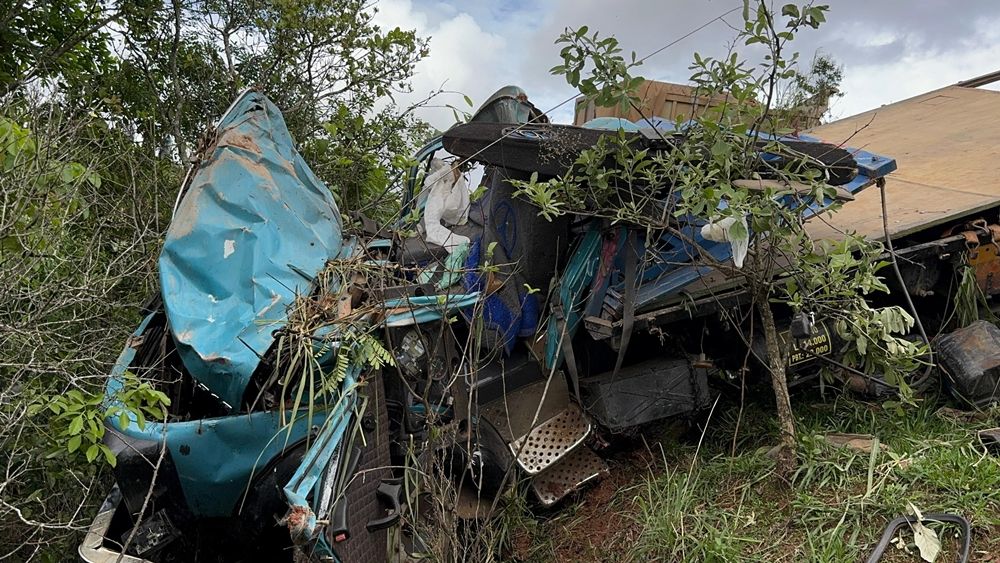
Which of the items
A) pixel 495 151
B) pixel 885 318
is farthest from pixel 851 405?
pixel 495 151

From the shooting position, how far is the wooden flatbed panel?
429cm

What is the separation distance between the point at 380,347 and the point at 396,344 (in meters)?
0.31

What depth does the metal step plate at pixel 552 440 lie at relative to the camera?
12.7 feet

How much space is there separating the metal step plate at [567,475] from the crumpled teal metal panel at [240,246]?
1.78 metres

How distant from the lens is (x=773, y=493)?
3.39 metres

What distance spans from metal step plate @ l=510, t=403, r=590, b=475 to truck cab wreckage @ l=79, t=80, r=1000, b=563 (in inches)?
0.5

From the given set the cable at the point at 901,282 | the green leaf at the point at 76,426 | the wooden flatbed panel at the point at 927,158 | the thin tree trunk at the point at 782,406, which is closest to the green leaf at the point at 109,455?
the green leaf at the point at 76,426

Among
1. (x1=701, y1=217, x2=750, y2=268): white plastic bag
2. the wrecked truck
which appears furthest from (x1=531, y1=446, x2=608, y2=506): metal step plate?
(x1=701, y1=217, x2=750, y2=268): white plastic bag

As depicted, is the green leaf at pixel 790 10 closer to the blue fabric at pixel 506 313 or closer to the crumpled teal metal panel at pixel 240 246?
the blue fabric at pixel 506 313

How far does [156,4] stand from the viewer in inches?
264

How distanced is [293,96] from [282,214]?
415 cm

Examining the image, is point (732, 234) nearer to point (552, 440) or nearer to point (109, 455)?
point (552, 440)

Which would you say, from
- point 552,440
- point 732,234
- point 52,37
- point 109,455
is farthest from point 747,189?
point 52,37

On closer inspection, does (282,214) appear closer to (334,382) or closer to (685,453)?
(334,382)
